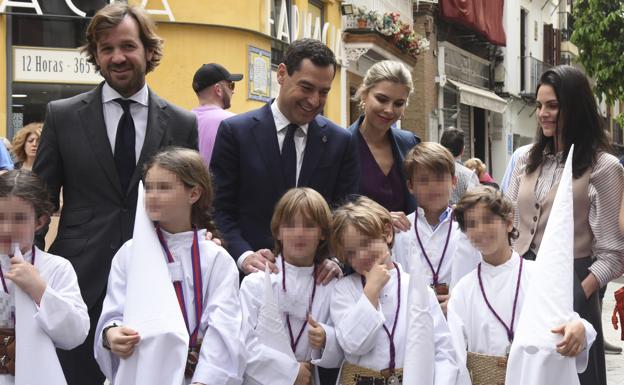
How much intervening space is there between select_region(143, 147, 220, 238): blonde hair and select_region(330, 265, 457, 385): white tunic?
64 cm

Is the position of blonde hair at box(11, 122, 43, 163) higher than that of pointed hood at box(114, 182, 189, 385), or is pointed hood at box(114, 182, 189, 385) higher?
blonde hair at box(11, 122, 43, 163)

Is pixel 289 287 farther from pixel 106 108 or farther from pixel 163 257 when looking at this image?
pixel 106 108

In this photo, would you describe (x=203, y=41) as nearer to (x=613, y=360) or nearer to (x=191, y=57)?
(x=191, y=57)

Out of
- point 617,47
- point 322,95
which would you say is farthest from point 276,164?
point 617,47

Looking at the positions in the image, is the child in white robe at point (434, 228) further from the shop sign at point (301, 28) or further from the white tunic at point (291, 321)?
the shop sign at point (301, 28)

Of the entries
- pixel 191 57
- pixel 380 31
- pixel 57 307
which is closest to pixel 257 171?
pixel 57 307

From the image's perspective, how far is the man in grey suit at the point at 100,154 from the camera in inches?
182

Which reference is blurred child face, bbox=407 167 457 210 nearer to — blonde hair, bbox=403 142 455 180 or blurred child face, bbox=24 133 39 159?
blonde hair, bbox=403 142 455 180

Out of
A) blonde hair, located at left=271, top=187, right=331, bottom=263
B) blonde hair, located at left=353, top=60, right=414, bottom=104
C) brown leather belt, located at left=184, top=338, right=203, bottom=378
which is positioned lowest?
brown leather belt, located at left=184, top=338, right=203, bottom=378

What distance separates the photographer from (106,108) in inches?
188

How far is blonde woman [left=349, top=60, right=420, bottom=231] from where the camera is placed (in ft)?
18.1

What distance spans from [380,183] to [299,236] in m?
1.26

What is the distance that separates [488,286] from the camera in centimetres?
470

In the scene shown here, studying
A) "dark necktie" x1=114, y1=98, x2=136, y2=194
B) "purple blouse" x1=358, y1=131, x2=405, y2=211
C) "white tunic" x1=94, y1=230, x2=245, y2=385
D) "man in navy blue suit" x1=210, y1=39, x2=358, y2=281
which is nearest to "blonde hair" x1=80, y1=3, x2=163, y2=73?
"dark necktie" x1=114, y1=98, x2=136, y2=194
